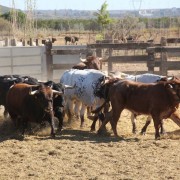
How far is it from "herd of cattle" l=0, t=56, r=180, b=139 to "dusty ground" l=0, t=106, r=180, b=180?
1.49 feet

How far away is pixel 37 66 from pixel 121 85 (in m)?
8.97

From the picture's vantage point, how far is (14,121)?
488 inches

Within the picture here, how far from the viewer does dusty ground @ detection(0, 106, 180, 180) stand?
7969 mm

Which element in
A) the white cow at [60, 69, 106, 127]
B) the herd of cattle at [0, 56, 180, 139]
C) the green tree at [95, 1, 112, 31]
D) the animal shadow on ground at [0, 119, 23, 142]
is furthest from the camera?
the green tree at [95, 1, 112, 31]

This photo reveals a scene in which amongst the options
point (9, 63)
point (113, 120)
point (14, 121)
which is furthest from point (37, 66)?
point (113, 120)

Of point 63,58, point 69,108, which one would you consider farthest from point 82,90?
point 63,58

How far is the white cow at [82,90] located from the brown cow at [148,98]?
935 millimetres

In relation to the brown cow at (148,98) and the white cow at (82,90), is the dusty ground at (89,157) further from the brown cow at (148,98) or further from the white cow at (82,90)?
the white cow at (82,90)

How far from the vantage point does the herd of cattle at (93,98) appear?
35.2 ft

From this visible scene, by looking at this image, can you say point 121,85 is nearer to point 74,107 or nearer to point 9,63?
point 74,107

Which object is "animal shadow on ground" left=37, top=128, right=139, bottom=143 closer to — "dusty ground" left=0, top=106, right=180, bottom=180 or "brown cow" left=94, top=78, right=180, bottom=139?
"dusty ground" left=0, top=106, right=180, bottom=180

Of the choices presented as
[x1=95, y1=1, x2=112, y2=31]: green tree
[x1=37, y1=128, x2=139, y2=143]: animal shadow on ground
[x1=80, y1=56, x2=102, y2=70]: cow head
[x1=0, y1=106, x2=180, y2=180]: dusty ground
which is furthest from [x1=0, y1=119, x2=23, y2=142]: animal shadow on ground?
[x1=95, y1=1, x2=112, y2=31]: green tree

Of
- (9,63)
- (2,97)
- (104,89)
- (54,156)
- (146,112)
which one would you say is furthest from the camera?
(9,63)

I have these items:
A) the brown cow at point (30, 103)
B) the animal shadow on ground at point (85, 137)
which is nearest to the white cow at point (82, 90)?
the animal shadow on ground at point (85, 137)
